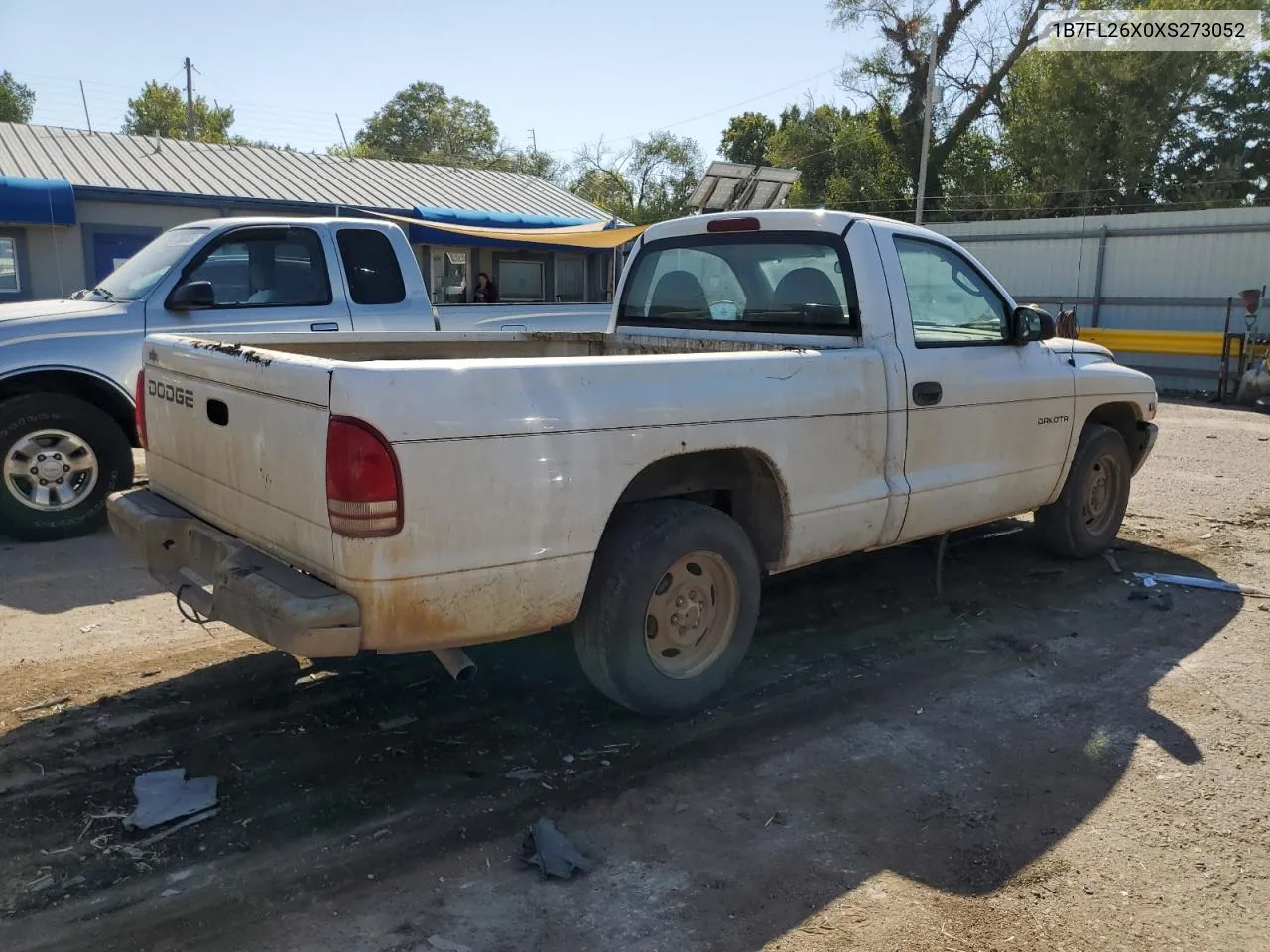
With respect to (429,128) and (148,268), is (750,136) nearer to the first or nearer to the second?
(429,128)

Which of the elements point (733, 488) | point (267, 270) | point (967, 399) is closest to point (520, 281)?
point (267, 270)

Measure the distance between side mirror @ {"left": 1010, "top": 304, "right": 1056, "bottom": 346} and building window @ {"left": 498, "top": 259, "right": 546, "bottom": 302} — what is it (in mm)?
15570

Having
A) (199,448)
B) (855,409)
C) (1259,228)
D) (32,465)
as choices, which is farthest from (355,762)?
(1259,228)

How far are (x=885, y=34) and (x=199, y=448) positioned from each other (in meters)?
38.1

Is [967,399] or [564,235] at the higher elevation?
[564,235]

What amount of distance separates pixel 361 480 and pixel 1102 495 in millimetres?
5183

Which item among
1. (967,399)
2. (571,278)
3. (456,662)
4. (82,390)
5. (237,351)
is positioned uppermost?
(571,278)

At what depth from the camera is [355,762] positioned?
366 cm

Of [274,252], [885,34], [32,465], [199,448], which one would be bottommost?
[32,465]

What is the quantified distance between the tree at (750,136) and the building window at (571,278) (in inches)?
1314

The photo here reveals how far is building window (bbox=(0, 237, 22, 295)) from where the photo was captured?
15242mm

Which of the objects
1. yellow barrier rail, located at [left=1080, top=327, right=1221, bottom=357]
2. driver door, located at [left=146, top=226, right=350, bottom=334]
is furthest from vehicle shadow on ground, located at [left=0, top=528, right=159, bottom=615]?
yellow barrier rail, located at [left=1080, top=327, right=1221, bottom=357]

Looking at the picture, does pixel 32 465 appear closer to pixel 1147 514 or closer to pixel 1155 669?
pixel 1155 669

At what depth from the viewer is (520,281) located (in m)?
20.3
